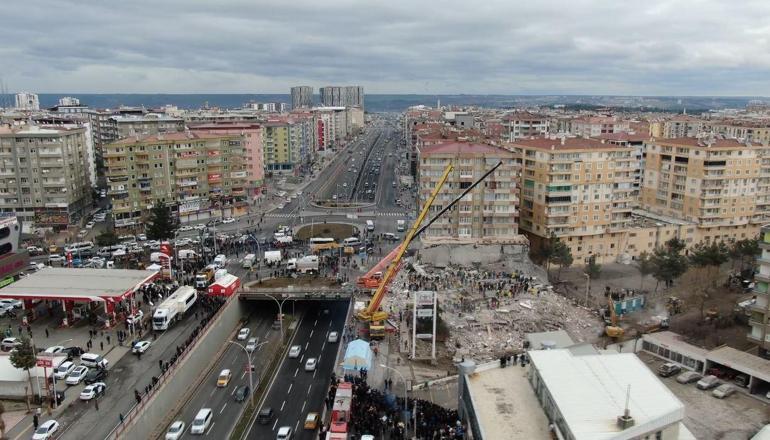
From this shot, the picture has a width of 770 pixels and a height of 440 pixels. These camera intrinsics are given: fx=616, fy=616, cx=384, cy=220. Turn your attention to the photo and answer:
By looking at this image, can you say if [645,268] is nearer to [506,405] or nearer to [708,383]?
[708,383]

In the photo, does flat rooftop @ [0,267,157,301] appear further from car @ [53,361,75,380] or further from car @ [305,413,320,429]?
car @ [305,413,320,429]

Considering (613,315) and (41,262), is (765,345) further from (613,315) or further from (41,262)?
(41,262)

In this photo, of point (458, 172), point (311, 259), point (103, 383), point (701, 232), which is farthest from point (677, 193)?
point (103, 383)

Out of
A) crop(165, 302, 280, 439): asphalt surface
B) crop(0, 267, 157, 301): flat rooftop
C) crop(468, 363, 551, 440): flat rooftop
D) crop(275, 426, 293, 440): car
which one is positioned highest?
crop(0, 267, 157, 301): flat rooftop

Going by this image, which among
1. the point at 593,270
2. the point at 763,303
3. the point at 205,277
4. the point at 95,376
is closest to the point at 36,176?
the point at 205,277

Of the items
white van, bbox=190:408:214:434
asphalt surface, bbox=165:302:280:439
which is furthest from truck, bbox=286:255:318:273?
white van, bbox=190:408:214:434

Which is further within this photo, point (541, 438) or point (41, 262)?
point (41, 262)

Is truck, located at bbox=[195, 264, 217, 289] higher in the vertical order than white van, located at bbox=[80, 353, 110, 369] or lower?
higher
